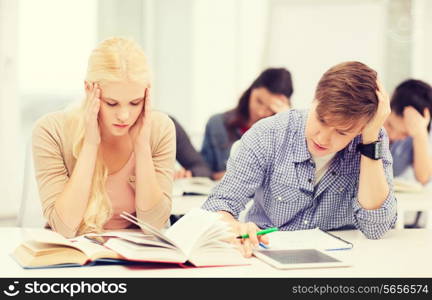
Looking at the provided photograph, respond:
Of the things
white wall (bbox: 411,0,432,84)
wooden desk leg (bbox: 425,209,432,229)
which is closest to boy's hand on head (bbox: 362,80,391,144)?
wooden desk leg (bbox: 425,209,432,229)

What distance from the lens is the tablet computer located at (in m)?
1.78

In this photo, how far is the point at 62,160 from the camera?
2385 mm

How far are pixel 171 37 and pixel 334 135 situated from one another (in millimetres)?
4019

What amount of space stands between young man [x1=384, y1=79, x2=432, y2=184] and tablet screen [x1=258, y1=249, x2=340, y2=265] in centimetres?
216

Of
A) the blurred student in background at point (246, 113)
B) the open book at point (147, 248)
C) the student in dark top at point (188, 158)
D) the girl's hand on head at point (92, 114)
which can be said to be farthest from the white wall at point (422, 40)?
the open book at point (147, 248)

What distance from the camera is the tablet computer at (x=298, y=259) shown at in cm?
178

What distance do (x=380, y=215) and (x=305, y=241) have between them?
0.32 m

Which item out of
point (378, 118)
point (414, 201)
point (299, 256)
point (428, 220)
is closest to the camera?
point (299, 256)

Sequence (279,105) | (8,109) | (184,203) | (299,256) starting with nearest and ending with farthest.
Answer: (299,256)
(184,203)
(279,105)
(8,109)

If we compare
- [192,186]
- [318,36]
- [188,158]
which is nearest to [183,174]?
[188,158]

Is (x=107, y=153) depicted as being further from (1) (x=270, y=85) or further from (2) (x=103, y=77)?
(1) (x=270, y=85)

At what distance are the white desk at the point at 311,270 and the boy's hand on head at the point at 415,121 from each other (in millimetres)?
1843

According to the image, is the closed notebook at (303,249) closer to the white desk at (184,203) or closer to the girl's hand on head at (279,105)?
the white desk at (184,203)

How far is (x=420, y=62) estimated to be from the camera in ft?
20.2
